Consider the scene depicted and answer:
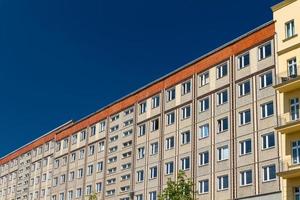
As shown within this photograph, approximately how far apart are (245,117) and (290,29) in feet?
32.0

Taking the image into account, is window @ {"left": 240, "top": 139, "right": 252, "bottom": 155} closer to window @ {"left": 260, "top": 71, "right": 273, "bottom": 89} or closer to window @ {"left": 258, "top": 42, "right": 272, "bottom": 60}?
window @ {"left": 260, "top": 71, "right": 273, "bottom": 89}

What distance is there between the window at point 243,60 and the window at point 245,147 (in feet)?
26.3

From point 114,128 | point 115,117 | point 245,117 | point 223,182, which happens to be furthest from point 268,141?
point 115,117

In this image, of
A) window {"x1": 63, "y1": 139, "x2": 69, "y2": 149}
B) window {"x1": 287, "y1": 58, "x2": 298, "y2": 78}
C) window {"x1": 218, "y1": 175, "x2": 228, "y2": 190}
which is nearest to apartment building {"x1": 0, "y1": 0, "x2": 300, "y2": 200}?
window {"x1": 218, "y1": 175, "x2": 228, "y2": 190}

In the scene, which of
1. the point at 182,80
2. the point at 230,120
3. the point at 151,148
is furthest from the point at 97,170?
the point at 230,120

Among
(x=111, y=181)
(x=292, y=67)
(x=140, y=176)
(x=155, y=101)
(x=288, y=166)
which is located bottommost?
(x=288, y=166)

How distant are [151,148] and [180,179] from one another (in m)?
11.8

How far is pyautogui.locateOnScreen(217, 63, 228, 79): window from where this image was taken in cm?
5932

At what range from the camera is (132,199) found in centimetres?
6881

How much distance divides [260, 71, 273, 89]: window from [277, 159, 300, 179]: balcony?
8.58 meters

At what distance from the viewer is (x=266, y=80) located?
53.7m

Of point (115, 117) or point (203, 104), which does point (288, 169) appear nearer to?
point (203, 104)

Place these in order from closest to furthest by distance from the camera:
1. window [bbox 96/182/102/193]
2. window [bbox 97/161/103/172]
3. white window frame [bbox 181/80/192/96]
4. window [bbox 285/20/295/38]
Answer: window [bbox 285/20/295/38] < white window frame [bbox 181/80/192/96] < window [bbox 96/182/102/193] < window [bbox 97/161/103/172]

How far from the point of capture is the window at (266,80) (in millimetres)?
53119
